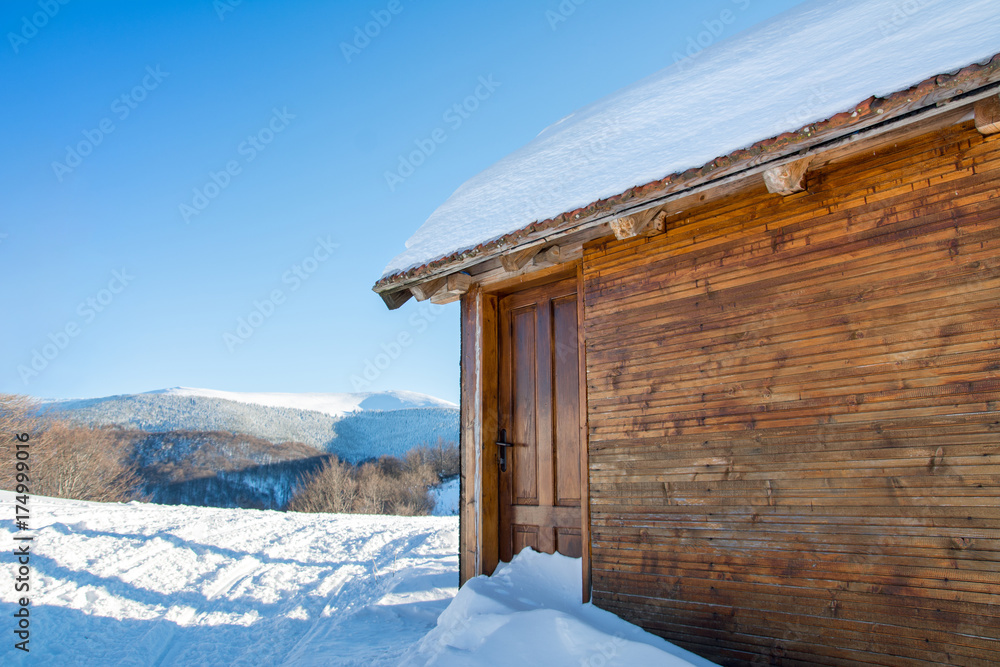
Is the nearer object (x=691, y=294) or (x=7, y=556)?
(x=691, y=294)

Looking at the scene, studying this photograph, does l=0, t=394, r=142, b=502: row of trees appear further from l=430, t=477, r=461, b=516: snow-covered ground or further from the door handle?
l=430, t=477, r=461, b=516: snow-covered ground

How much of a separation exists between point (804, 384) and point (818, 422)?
0.23 meters

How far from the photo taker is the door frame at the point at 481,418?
5457mm

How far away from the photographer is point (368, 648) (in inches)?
203

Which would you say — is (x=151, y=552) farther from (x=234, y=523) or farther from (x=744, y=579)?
(x=744, y=579)

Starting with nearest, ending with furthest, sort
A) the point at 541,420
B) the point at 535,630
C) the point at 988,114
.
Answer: the point at 988,114, the point at 535,630, the point at 541,420

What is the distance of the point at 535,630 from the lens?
12.5 ft

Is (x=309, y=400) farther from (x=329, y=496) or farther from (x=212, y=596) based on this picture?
(x=212, y=596)

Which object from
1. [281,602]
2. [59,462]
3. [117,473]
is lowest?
[281,602]

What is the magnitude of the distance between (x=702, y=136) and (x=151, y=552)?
8.98 m

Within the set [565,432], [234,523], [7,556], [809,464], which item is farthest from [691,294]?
[234,523]

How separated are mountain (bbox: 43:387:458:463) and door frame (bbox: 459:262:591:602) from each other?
256 ft

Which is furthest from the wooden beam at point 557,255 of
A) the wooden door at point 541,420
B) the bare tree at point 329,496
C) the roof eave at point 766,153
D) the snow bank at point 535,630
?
the bare tree at point 329,496

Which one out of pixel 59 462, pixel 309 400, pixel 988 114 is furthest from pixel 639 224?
pixel 309 400
